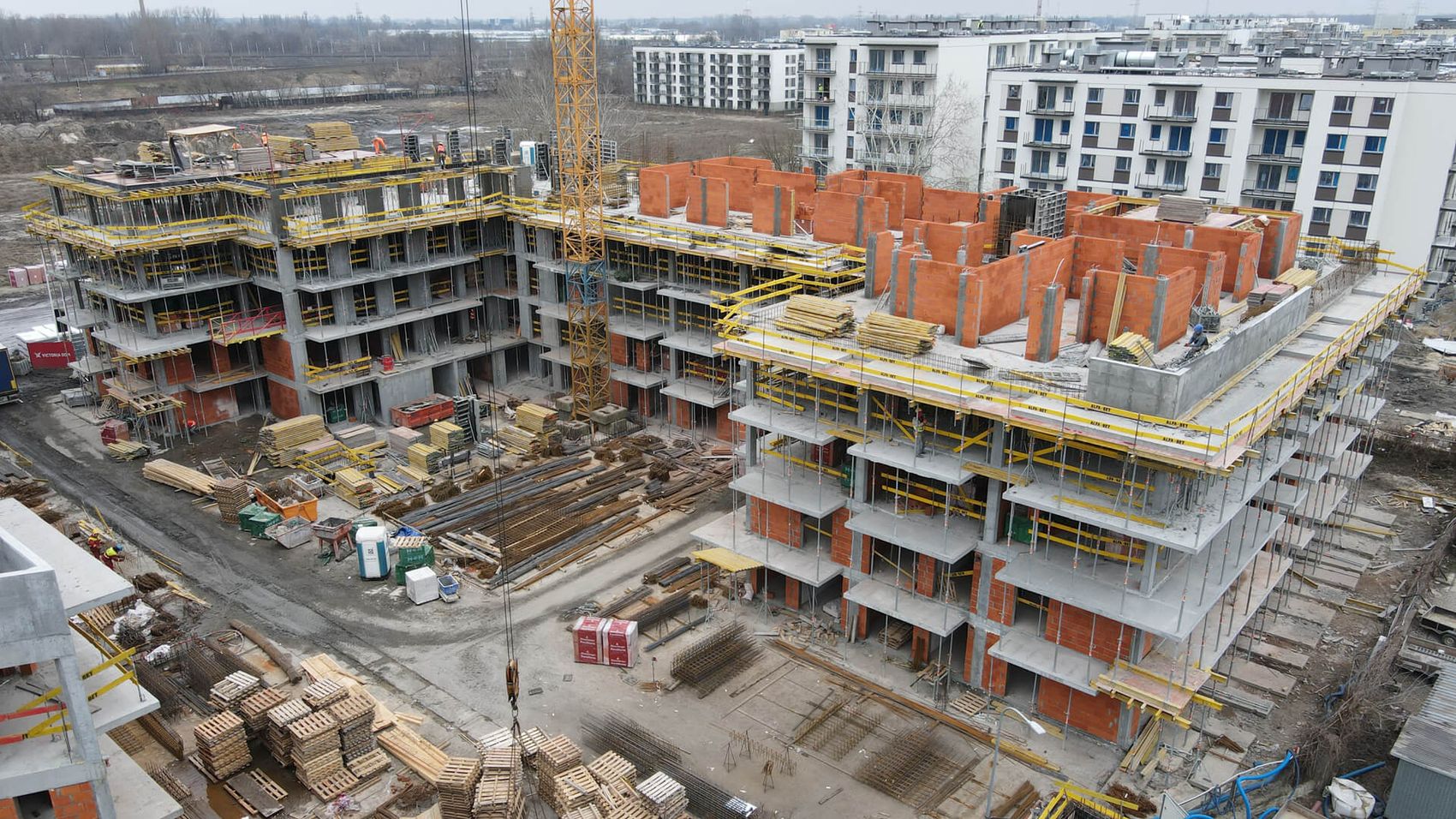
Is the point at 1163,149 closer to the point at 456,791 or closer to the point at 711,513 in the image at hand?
the point at 711,513

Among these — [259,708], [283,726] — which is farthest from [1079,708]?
[259,708]

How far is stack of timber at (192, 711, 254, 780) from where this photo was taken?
885 inches

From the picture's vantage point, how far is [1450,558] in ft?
105

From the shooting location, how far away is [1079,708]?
2408 centimetres

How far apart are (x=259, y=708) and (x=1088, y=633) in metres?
19.6

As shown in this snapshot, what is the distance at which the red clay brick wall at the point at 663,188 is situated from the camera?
43312mm

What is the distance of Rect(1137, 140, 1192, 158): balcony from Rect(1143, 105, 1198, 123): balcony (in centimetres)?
143

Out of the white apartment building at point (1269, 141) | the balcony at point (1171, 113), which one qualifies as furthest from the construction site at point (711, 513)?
the balcony at point (1171, 113)

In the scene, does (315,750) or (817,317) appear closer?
(315,750)

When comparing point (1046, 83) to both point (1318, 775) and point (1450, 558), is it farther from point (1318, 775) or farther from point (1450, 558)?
point (1318, 775)

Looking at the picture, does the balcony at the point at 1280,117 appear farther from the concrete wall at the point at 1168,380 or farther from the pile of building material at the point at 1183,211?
the concrete wall at the point at 1168,380

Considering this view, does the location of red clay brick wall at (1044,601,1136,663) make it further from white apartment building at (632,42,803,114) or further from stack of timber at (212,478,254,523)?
white apartment building at (632,42,803,114)

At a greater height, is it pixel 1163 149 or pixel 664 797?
pixel 1163 149

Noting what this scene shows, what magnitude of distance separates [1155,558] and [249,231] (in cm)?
3573
